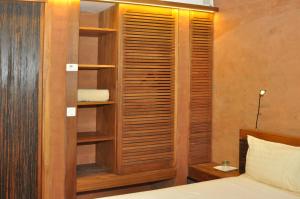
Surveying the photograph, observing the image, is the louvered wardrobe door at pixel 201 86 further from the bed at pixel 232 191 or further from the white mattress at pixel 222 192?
the white mattress at pixel 222 192

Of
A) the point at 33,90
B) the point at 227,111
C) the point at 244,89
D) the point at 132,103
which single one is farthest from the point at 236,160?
the point at 33,90

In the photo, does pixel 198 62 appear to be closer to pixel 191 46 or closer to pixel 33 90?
pixel 191 46

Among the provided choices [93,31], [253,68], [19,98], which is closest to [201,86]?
[253,68]

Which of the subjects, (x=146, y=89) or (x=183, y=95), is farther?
(x=183, y=95)

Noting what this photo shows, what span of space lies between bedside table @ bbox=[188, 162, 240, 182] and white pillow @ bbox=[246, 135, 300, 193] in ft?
1.21

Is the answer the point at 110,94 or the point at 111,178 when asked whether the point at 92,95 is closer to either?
the point at 110,94

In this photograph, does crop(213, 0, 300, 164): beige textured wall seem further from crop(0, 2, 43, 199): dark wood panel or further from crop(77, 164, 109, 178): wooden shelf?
crop(0, 2, 43, 199): dark wood panel

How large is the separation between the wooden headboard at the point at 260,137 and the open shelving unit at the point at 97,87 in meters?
1.24

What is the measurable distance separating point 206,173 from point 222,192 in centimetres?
87

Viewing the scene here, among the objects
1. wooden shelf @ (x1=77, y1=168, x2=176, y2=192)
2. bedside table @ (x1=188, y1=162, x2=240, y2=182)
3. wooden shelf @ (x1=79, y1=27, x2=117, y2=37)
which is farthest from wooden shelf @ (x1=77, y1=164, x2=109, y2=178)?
wooden shelf @ (x1=79, y1=27, x2=117, y2=37)

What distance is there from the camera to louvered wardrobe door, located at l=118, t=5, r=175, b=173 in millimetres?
3395

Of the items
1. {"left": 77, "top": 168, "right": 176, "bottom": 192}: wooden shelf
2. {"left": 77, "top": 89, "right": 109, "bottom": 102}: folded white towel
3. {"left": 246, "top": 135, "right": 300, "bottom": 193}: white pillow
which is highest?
{"left": 77, "top": 89, "right": 109, "bottom": 102}: folded white towel

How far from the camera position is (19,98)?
294 cm

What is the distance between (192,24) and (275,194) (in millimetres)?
1989
